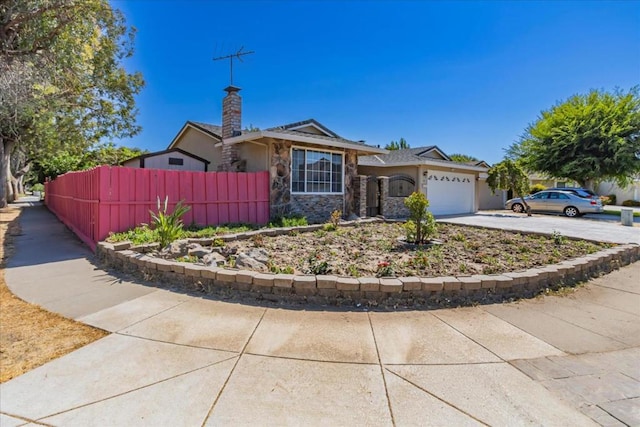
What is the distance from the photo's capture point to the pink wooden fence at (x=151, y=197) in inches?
291

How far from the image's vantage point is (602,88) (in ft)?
67.8

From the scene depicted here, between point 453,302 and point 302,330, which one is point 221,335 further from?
point 453,302

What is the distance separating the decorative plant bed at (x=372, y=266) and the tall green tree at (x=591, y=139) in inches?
595

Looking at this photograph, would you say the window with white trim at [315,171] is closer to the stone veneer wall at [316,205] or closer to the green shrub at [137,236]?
the stone veneer wall at [316,205]

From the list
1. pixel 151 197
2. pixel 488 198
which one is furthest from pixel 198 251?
pixel 488 198

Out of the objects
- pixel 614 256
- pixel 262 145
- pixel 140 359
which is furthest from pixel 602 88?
pixel 140 359

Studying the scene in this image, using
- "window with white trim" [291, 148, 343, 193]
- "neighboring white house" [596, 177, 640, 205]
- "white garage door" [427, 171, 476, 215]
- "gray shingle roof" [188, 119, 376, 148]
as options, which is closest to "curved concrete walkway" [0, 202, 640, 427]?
"window with white trim" [291, 148, 343, 193]

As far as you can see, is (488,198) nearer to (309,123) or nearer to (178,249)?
(309,123)

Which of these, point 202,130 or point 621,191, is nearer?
point 202,130

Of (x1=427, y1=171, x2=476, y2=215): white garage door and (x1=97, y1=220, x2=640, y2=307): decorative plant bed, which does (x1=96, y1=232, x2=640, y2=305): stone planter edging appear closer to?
(x1=97, y1=220, x2=640, y2=307): decorative plant bed

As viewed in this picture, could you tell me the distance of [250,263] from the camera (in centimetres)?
528

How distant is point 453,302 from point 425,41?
1030 cm

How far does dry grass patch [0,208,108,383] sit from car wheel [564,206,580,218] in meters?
21.7

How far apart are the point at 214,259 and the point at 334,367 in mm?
3422
